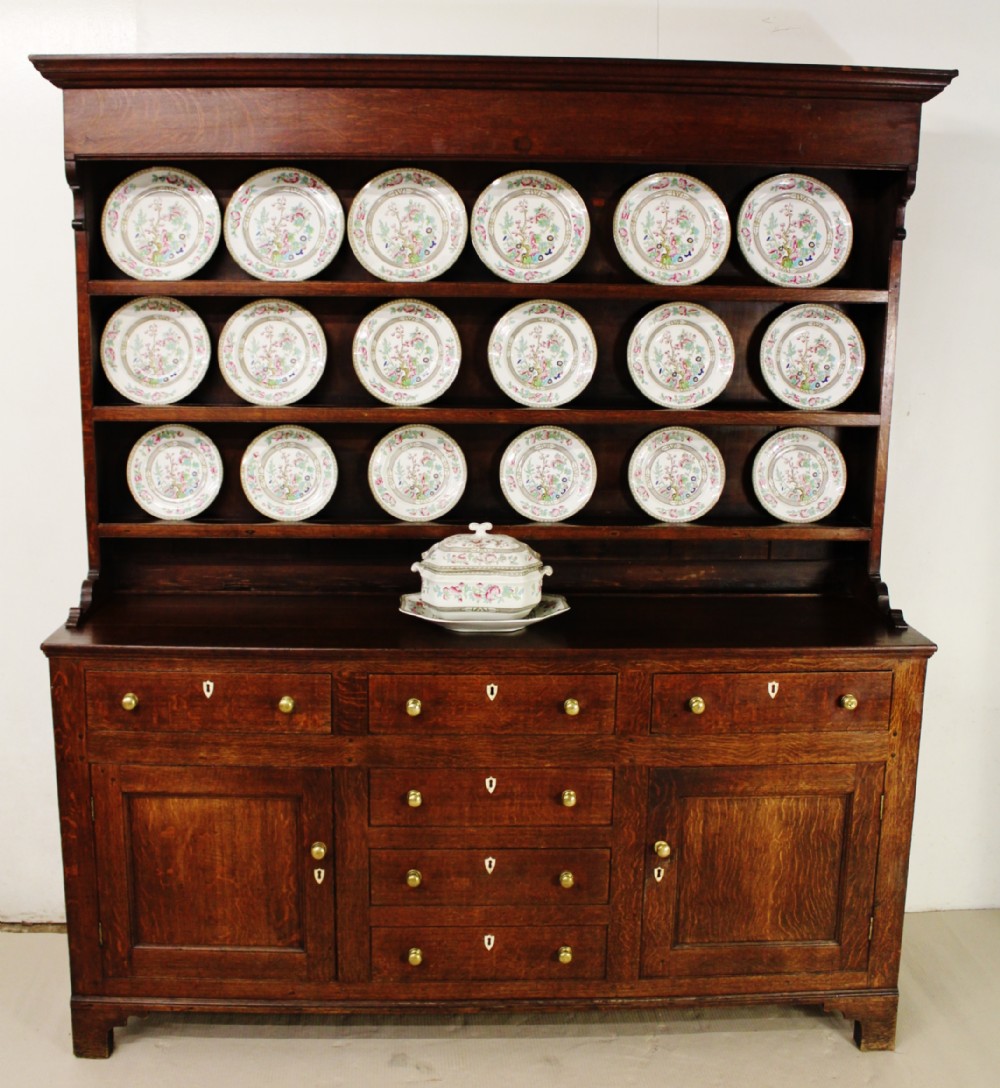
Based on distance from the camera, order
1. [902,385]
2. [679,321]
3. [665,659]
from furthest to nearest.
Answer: [902,385], [679,321], [665,659]

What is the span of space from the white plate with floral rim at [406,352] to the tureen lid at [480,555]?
1.36ft

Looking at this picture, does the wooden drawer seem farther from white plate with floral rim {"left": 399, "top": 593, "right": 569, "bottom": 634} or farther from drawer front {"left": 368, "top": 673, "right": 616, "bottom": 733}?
white plate with floral rim {"left": 399, "top": 593, "right": 569, "bottom": 634}

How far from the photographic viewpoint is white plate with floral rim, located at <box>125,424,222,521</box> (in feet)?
8.50

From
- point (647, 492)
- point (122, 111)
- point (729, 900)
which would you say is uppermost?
point (122, 111)

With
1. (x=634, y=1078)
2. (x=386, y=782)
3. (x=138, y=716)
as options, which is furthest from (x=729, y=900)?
(x=138, y=716)

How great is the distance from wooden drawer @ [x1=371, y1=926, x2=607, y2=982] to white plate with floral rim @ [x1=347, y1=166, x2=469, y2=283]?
5.03 ft

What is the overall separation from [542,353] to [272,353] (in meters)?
0.67

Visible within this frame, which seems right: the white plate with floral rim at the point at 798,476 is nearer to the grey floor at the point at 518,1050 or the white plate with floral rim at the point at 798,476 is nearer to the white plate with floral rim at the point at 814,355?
the white plate with floral rim at the point at 814,355

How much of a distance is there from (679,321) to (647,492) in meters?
0.43

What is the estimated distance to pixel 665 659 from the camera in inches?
88.6

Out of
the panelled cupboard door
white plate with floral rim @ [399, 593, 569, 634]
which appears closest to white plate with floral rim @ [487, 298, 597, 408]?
white plate with floral rim @ [399, 593, 569, 634]

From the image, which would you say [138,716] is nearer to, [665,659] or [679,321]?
[665,659]

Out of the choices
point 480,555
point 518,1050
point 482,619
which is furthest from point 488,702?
point 518,1050

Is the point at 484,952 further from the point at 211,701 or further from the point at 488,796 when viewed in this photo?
the point at 211,701
